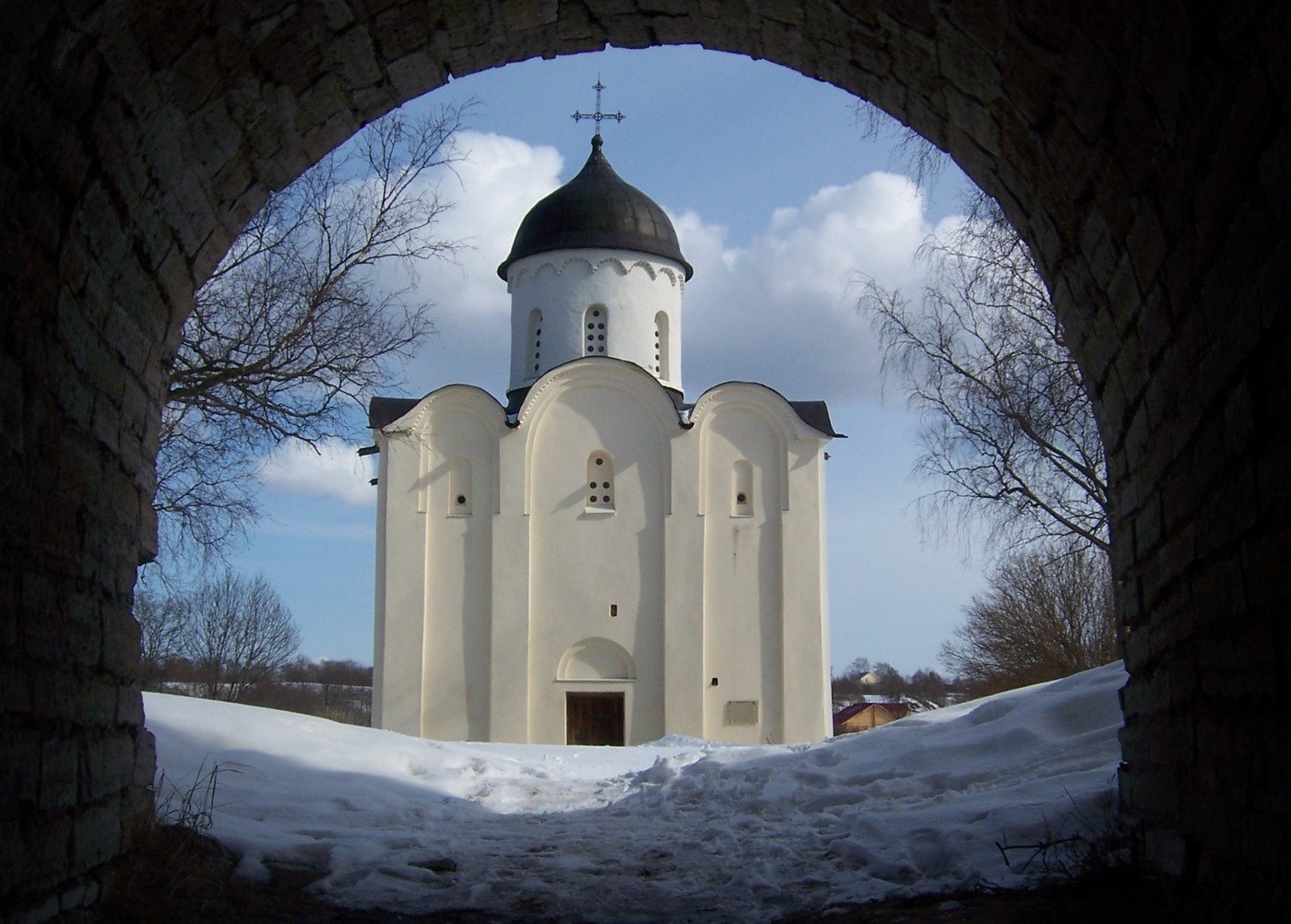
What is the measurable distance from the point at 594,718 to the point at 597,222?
32.3 feet

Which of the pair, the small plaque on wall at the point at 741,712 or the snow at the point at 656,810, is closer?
the snow at the point at 656,810

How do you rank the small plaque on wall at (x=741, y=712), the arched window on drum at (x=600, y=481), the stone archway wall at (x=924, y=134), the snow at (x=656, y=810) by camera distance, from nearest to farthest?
the stone archway wall at (x=924, y=134) → the snow at (x=656, y=810) → the small plaque on wall at (x=741, y=712) → the arched window on drum at (x=600, y=481)

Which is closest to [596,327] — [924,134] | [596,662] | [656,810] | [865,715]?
[596,662]

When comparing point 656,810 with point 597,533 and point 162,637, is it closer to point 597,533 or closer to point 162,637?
point 597,533

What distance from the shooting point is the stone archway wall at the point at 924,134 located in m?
3.25

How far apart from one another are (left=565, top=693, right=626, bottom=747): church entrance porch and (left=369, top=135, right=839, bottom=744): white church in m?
0.03

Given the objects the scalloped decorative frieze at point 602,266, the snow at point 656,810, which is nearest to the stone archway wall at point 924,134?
the snow at point 656,810

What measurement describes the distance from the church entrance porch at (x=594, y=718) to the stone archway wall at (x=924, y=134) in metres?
16.4

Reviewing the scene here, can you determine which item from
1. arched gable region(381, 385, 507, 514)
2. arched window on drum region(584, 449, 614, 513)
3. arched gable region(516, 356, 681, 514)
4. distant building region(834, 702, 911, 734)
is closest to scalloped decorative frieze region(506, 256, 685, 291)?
arched gable region(516, 356, 681, 514)

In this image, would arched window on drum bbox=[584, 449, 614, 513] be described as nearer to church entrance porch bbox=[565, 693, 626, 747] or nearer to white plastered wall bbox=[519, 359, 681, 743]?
white plastered wall bbox=[519, 359, 681, 743]

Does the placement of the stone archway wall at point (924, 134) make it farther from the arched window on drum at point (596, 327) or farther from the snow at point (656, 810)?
the arched window on drum at point (596, 327)

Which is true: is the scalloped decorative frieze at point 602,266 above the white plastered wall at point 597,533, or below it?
above

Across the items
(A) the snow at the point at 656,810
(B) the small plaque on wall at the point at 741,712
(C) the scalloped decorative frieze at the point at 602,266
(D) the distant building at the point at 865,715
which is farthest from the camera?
(D) the distant building at the point at 865,715

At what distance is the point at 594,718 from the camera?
2141 centimetres
